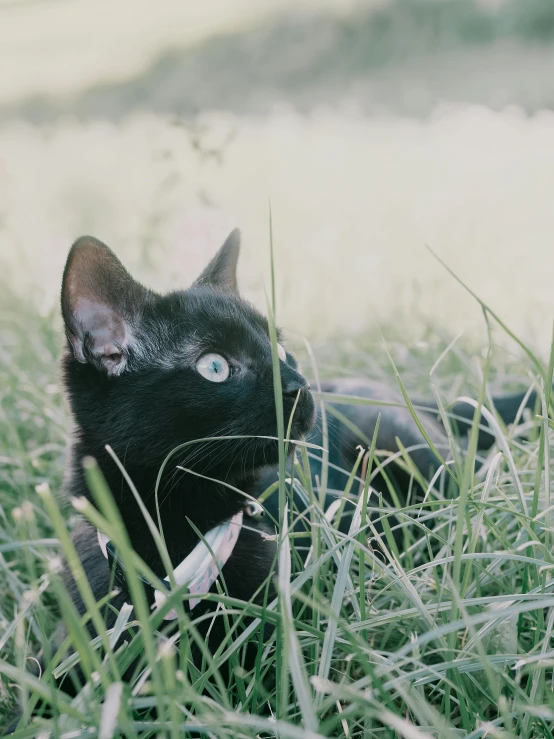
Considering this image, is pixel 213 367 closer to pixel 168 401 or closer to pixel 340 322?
pixel 168 401

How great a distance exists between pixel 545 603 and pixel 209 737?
55 centimetres

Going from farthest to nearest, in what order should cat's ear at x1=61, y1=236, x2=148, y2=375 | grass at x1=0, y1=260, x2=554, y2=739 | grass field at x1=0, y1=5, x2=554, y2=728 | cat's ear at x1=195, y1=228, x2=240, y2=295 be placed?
cat's ear at x1=195, y1=228, x2=240, y2=295 → cat's ear at x1=61, y1=236, x2=148, y2=375 → grass field at x1=0, y1=5, x2=554, y2=728 → grass at x1=0, y1=260, x2=554, y2=739

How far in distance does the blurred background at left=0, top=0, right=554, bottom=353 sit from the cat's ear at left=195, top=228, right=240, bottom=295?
400mm

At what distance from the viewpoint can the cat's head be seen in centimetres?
144

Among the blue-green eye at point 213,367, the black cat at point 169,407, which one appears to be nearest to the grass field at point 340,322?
the black cat at point 169,407

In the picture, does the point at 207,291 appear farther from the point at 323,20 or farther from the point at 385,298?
the point at 323,20

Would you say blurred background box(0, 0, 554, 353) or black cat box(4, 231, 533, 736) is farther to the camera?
blurred background box(0, 0, 554, 353)

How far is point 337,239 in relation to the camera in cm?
436

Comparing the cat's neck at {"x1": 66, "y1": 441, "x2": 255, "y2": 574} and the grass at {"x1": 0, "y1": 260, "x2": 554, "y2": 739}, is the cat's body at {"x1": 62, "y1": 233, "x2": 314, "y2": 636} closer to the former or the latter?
the cat's neck at {"x1": 66, "y1": 441, "x2": 255, "y2": 574}

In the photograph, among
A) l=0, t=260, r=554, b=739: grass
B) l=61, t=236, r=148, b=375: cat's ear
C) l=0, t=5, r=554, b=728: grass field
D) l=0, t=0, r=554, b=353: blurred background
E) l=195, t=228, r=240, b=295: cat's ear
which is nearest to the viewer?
l=0, t=260, r=554, b=739: grass

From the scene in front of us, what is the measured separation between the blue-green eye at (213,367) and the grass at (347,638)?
0.26 meters

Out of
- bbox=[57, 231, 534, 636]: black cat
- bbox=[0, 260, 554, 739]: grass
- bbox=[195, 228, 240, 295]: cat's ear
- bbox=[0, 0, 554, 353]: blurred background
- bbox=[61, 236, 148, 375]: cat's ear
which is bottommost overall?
bbox=[0, 260, 554, 739]: grass

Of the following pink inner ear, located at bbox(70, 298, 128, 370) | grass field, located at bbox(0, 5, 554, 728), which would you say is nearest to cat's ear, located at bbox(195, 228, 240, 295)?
grass field, located at bbox(0, 5, 554, 728)

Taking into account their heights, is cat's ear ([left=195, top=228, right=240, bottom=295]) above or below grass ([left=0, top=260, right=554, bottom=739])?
above
